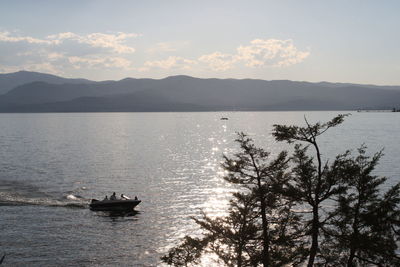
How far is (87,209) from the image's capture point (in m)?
61.4

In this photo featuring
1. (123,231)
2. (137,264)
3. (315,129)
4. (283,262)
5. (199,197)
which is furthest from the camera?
(199,197)

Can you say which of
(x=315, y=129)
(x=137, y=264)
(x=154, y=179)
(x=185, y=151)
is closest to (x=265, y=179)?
(x=315, y=129)

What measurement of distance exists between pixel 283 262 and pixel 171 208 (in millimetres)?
39279

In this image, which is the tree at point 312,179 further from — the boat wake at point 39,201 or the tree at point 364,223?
the boat wake at point 39,201

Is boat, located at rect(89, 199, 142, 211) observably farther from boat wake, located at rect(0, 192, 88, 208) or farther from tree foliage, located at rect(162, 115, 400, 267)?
tree foliage, located at rect(162, 115, 400, 267)

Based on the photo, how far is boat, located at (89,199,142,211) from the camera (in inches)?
2377

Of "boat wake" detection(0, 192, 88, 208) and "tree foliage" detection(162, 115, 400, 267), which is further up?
"tree foliage" detection(162, 115, 400, 267)

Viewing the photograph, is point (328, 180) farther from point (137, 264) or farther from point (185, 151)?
point (185, 151)

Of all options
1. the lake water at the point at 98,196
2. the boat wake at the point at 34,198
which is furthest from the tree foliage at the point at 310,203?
the boat wake at the point at 34,198

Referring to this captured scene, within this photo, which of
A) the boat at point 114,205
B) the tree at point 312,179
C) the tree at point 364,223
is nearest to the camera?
the tree at point 312,179

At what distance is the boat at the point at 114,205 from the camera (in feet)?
198

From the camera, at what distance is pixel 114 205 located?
201ft

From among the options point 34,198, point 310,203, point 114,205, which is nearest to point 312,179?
point 310,203

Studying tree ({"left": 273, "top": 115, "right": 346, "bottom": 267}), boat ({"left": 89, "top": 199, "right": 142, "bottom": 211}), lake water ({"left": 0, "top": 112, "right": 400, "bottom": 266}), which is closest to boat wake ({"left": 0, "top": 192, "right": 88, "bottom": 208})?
lake water ({"left": 0, "top": 112, "right": 400, "bottom": 266})
